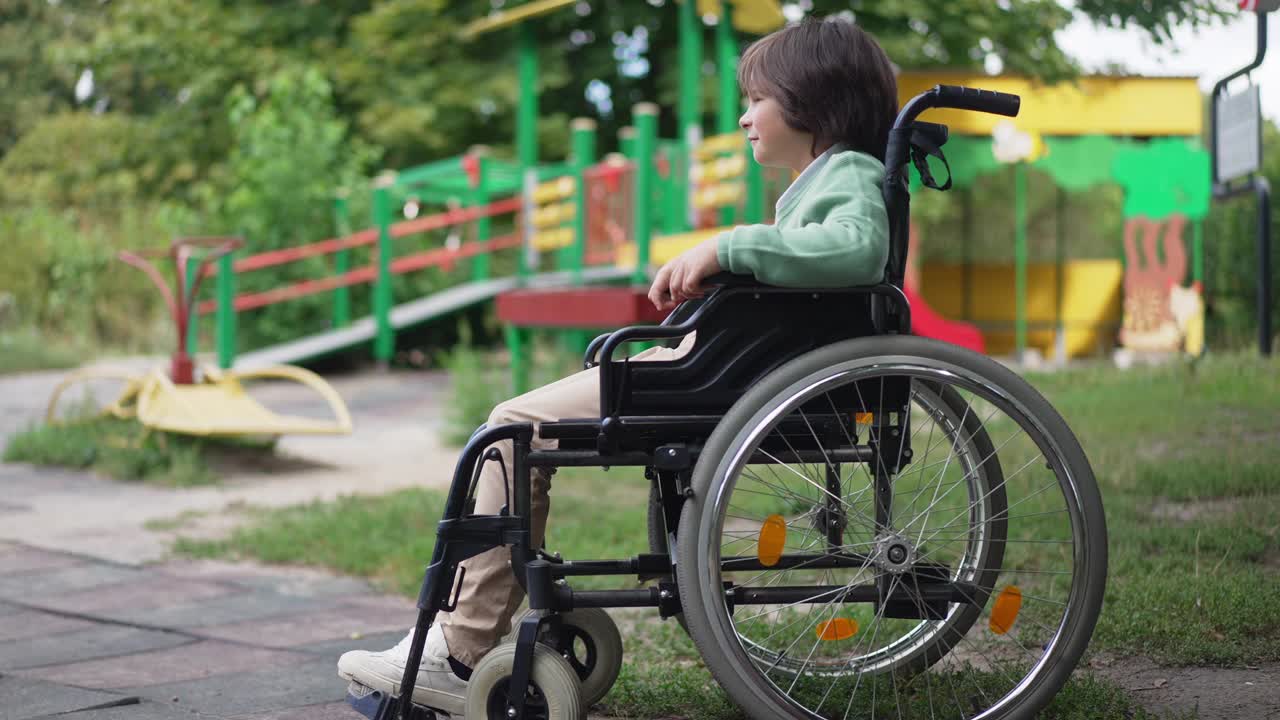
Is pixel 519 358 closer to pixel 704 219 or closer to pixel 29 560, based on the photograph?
pixel 704 219

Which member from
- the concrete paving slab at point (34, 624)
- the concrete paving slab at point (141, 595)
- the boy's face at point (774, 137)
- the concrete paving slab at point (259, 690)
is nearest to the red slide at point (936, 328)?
the concrete paving slab at point (141, 595)

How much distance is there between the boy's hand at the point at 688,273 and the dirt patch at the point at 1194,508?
2.32 metres

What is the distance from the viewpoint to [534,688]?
223cm

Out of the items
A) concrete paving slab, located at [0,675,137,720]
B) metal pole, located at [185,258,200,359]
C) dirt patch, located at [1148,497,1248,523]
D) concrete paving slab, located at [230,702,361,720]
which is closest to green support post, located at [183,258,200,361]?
metal pole, located at [185,258,200,359]

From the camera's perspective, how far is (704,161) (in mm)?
10547

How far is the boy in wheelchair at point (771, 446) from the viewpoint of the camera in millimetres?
2178

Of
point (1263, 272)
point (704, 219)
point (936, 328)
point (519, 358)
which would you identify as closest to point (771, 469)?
point (1263, 272)

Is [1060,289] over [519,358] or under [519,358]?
over

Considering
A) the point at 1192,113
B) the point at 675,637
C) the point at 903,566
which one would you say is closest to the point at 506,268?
the point at 1192,113

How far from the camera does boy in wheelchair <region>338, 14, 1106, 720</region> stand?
2.18 meters

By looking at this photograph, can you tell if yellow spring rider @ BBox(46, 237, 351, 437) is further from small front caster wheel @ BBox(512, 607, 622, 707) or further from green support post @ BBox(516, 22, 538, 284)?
green support post @ BBox(516, 22, 538, 284)

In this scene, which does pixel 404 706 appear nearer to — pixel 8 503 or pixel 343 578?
pixel 343 578

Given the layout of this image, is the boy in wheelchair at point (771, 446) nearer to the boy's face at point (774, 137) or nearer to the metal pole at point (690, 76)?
the boy's face at point (774, 137)

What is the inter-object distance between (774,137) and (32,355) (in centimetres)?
1145
